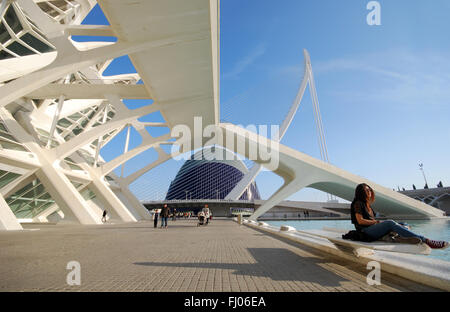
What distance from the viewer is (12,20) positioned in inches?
417

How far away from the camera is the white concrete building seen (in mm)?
7230

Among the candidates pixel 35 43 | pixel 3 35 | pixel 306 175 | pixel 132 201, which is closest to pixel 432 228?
pixel 306 175

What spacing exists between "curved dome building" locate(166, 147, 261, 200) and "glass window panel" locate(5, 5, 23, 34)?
47.8 meters

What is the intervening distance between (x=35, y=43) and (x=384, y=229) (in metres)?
16.0

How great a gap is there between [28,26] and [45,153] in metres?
5.87

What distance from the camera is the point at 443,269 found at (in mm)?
2211

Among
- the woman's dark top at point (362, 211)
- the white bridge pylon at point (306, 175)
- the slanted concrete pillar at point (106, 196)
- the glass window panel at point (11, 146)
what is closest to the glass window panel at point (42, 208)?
the slanted concrete pillar at point (106, 196)

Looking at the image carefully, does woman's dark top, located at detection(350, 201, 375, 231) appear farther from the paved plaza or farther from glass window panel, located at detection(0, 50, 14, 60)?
glass window panel, located at detection(0, 50, 14, 60)

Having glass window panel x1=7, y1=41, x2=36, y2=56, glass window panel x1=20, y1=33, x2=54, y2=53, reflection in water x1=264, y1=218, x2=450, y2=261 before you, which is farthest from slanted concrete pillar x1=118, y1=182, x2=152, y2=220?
reflection in water x1=264, y1=218, x2=450, y2=261

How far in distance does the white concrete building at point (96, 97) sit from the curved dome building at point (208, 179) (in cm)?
3850

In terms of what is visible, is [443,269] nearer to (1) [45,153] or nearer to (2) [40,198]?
(1) [45,153]

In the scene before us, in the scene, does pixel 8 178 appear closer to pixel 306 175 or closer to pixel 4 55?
pixel 4 55

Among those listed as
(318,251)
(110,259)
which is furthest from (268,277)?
(110,259)
